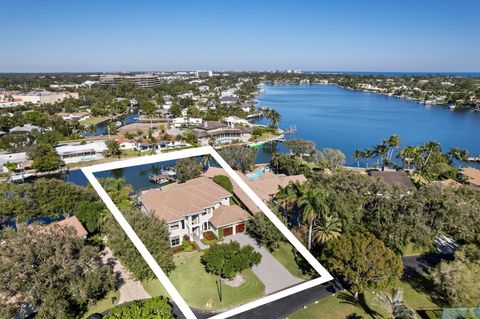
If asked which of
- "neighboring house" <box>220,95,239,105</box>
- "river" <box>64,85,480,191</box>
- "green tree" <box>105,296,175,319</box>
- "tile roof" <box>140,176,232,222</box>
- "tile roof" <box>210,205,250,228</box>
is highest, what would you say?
"neighboring house" <box>220,95,239,105</box>

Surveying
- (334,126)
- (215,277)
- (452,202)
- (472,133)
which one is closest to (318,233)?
(215,277)

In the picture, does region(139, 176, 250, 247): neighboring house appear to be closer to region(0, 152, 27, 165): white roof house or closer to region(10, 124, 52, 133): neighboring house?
region(0, 152, 27, 165): white roof house

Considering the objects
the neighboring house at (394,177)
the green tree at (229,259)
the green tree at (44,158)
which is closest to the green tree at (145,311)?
the green tree at (229,259)

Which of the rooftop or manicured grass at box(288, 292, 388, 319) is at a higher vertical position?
the rooftop

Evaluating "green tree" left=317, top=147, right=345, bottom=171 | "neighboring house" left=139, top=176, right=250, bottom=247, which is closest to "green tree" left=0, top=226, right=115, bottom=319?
"neighboring house" left=139, top=176, right=250, bottom=247

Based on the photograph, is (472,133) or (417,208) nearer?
(417,208)

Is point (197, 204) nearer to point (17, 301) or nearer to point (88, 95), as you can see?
point (17, 301)
